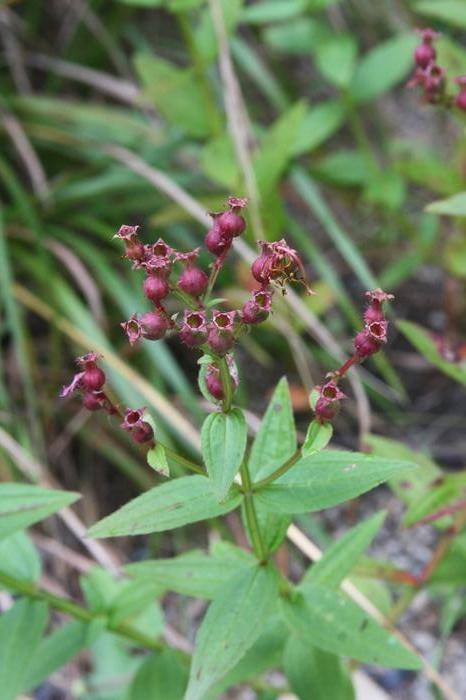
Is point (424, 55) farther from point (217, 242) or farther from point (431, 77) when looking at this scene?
point (217, 242)

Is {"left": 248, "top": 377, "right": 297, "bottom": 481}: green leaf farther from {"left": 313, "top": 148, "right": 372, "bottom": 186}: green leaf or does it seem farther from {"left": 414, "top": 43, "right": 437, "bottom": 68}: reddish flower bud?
{"left": 313, "top": 148, "right": 372, "bottom": 186}: green leaf

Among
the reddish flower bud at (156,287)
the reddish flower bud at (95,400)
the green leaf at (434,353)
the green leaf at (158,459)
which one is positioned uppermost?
the reddish flower bud at (156,287)

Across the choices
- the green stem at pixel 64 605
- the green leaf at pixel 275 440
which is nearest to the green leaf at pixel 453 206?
the green leaf at pixel 275 440

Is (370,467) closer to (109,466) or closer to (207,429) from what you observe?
(207,429)

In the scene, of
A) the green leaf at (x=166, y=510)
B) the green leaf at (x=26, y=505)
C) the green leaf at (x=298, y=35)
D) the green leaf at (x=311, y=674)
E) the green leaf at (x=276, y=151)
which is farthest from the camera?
the green leaf at (x=298, y=35)

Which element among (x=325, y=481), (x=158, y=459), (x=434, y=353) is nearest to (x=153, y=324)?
(x=158, y=459)

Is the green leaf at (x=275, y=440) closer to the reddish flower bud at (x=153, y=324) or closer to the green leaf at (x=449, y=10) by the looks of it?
the reddish flower bud at (x=153, y=324)

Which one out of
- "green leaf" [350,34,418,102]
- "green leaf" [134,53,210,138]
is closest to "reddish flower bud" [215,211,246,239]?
"green leaf" [134,53,210,138]

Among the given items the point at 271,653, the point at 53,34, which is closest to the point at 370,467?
the point at 271,653
